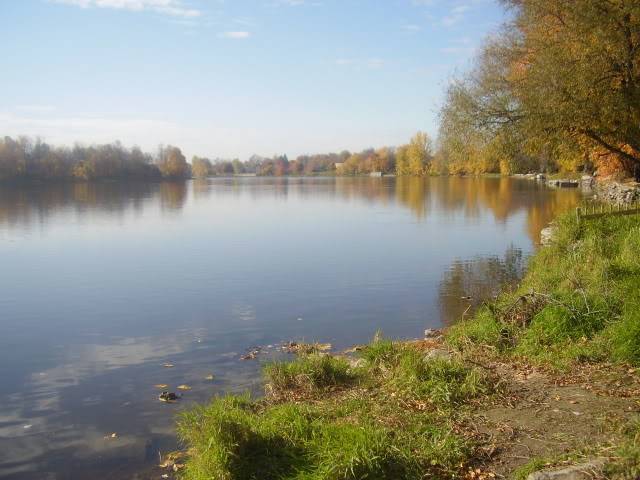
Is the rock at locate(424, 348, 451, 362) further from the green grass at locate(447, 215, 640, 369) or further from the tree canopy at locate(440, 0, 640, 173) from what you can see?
the tree canopy at locate(440, 0, 640, 173)

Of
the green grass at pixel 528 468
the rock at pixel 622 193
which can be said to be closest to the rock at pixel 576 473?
the green grass at pixel 528 468

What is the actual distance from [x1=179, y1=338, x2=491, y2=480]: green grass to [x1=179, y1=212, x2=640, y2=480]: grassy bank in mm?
15

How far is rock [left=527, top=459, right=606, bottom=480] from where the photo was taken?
436 centimetres

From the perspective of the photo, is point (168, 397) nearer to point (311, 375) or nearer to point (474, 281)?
point (311, 375)

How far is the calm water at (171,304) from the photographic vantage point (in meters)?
8.46

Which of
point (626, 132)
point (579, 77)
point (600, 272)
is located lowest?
point (600, 272)

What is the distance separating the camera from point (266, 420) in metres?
6.20

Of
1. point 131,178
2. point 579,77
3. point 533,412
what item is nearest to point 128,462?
point 533,412

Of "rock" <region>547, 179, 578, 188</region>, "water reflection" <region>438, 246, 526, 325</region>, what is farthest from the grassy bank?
"rock" <region>547, 179, 578, 188</region>

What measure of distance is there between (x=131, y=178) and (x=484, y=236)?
101003mm

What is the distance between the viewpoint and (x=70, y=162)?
352 feet

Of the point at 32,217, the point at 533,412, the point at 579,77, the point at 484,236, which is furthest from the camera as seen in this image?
the point at 32,217

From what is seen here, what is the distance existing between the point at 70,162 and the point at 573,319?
11294 centimetres

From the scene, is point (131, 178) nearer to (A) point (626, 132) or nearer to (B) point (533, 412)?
(A) point (626, 132)
